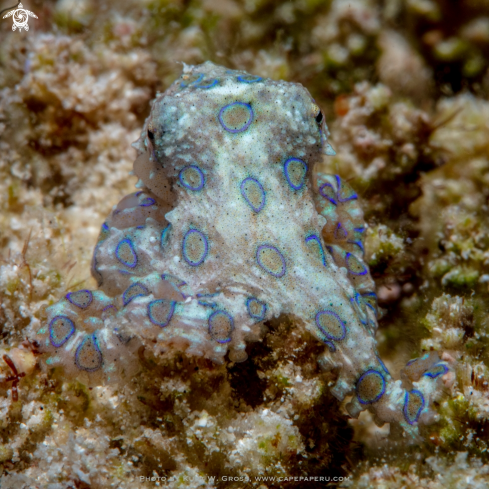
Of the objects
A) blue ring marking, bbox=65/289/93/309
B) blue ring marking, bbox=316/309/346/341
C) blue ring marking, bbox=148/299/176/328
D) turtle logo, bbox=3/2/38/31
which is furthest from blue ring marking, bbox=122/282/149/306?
turtle logo, bbox=3/2/38/31

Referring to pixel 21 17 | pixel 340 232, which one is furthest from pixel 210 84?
pixel 21 17

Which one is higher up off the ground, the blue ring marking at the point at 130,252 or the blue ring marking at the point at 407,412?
the blue ring marking at the point at 130,252

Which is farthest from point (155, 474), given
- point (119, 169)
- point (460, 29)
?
point (460, 29)

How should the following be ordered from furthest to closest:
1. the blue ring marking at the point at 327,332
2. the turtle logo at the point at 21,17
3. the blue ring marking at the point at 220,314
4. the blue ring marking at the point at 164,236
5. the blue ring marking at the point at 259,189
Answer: the turtle logo at the point at 21,17
the blue ring marking at the point at 164,236
the blue ring marking at the point at 259,189
the blue ring marking at the point at 327,332
the blue ring marking at the point at 220,314

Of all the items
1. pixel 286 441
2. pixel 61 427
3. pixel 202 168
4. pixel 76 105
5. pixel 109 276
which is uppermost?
pixel 76 105

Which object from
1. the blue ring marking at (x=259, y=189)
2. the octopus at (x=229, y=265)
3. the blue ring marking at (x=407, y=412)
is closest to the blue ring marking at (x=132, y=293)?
the octopus at (x=229, y=265)

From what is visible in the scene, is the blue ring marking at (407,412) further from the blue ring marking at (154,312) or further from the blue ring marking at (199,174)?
the blue ring marking at (199,174)

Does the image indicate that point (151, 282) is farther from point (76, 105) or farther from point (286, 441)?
point (76, 105)
